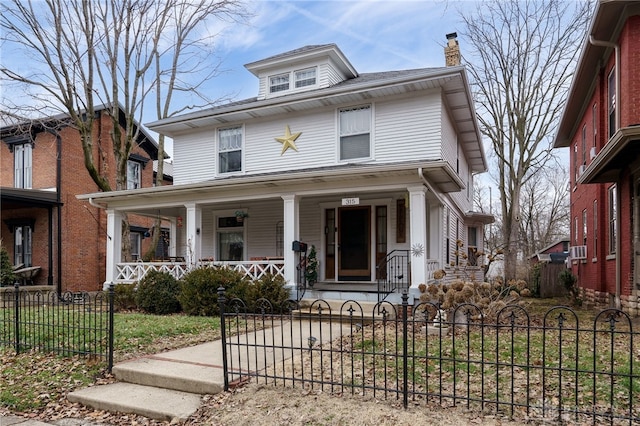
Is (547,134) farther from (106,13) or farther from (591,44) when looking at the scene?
(106,13)

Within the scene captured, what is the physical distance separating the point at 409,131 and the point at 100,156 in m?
14.1

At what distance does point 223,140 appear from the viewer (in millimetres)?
15289

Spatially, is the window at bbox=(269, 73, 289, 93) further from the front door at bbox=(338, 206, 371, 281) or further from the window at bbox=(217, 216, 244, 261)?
the front door at bbox=(338, 206, 371, 281)

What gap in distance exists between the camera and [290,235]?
1188cm

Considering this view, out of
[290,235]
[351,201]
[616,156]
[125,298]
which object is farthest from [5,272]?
[616,156]

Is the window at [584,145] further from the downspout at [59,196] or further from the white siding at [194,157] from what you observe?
the downspout at [59,196]

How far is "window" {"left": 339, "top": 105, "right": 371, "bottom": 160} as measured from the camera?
13.2 metres

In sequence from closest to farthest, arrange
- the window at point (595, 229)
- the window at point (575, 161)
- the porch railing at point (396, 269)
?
the porch railing at point (396, 269)
the window at point (595, 229)
the window at point (575, 161)

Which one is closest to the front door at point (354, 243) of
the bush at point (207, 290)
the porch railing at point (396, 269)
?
the porch railing at point (396, 269)

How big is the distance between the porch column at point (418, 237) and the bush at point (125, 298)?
753 centimetres

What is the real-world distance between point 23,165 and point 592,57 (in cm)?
2085

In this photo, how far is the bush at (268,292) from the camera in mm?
10930

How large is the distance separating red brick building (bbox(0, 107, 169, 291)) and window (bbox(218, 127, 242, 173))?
6.13 meters

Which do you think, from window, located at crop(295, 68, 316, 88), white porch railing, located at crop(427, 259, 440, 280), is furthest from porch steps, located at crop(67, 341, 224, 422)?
window, located at crop(295, 68, 316, 88)
